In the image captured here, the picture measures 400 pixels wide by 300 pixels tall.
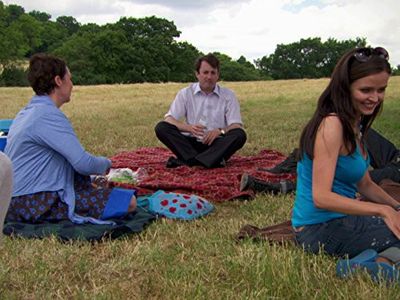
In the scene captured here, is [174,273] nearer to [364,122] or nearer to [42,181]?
[364,122]

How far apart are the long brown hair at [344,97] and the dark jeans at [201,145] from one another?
12.4 feet

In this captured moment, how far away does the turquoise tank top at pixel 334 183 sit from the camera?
325cm

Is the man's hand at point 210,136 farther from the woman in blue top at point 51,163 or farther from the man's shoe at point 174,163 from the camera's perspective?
the woman in blue top at point 51,163

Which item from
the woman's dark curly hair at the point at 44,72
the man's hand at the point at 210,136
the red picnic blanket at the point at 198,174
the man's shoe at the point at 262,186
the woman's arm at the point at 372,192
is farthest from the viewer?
the man's hand at the point at 210,136

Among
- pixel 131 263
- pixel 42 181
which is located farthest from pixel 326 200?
pixel 42 181

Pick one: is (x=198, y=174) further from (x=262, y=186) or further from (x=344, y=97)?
(x=344, y=97)

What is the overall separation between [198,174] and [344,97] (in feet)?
11.7

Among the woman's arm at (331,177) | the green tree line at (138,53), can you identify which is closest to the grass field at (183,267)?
the woman's arm at (331,177)

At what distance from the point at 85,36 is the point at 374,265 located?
6686 cm

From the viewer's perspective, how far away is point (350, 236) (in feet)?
10.8

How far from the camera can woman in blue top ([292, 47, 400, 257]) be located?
10.0ft

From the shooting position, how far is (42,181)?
4418mm

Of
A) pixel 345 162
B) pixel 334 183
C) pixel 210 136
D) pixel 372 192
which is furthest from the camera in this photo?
pixel 210 136

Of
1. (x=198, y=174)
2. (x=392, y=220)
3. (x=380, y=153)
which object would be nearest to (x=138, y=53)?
(x=198, y=174)
